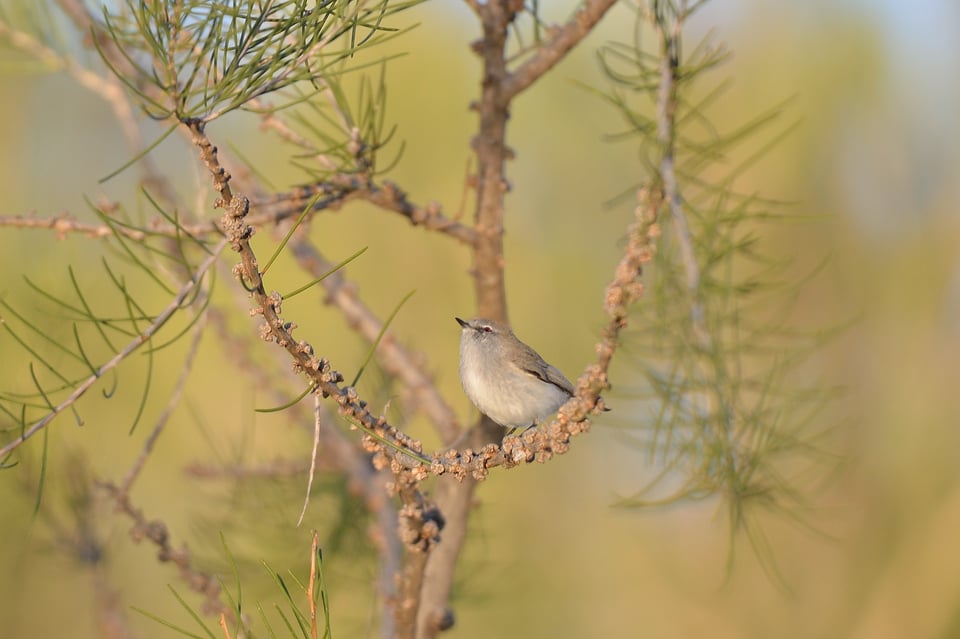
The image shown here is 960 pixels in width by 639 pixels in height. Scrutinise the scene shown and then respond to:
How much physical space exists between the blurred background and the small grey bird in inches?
19.3

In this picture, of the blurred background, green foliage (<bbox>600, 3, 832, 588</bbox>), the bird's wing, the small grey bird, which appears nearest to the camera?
green foliage (<bbox>600, 3, 832, 588</bbox>)

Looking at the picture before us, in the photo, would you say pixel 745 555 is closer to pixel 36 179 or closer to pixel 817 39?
pixel 817 39

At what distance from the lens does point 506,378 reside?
2.05 metres

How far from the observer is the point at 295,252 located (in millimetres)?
1744

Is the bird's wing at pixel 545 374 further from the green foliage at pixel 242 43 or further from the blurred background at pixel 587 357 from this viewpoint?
the green foliage at pixel 242 43

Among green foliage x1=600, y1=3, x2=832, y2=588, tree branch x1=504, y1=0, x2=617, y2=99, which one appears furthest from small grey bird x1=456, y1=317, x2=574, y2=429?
tree branch x1=504, y1=0, x2=617, y2=99

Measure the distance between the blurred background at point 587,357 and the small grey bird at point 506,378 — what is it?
489mm

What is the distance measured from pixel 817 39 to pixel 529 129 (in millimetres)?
1233

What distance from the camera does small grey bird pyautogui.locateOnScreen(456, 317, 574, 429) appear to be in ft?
6.31

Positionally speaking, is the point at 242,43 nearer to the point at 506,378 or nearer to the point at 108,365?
the point at 108,365

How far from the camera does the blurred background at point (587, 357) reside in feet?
9.39

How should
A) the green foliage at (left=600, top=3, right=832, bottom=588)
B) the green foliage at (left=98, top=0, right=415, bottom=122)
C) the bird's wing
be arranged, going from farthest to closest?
A: the bird's wing, the green foliage at (left=600, top=3, right=832, bottom=588), the green foliage at (left=98, top=0, right=415, bottom=122)

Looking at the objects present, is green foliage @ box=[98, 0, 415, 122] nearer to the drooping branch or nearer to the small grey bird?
the drooping branch

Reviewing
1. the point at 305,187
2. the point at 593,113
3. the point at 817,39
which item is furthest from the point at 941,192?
the point at 305,187
